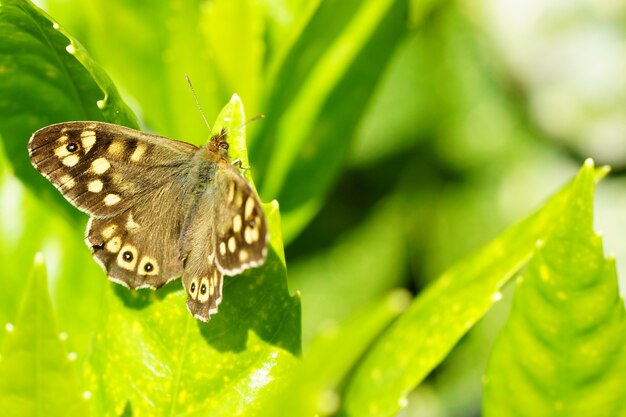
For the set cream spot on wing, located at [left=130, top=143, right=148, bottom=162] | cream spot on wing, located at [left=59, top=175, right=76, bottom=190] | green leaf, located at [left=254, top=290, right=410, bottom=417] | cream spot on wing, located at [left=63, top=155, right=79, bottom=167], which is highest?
green leaf, located at [left=254, top=290, right=410, bottom=417]

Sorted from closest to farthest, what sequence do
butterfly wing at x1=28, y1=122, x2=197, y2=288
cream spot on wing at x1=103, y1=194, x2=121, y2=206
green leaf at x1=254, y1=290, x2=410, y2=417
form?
1. green leaf at x1=254, y1=290, x2=410, y2=417
2. butterfly wing at x1=28, y1=122, x2=197, y2=288
3. cream spot on wing at x1=103, y1=194, x2=121, y2=206

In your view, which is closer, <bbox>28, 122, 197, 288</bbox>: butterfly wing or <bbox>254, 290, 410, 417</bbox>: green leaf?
<bbox>254, 290, 410, 417</bbox>: green leaf

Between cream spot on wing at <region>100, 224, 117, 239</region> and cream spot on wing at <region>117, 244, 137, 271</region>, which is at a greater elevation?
cream spot on wing at <region>117, 244, 137, 271</region>

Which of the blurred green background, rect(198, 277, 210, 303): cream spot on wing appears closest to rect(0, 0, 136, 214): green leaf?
the blurred green background

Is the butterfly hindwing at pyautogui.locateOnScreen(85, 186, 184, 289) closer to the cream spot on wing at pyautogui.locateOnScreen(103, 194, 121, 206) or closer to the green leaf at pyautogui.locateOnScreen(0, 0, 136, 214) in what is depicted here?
the cream spot on wing at pyautogui.locateOnScreen(103, 194, 121, 206)

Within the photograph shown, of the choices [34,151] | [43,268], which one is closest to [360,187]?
[34,151]

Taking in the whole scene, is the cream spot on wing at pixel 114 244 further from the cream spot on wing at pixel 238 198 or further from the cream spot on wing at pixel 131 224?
the cream spot on wing at pixel 238 198

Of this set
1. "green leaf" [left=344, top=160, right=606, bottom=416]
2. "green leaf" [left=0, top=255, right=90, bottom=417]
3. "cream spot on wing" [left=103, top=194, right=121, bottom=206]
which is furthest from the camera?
"cream spot on wing" [left=103, top=194, right=121, bottom=206]

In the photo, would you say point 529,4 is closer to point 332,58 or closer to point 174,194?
point 332,58
